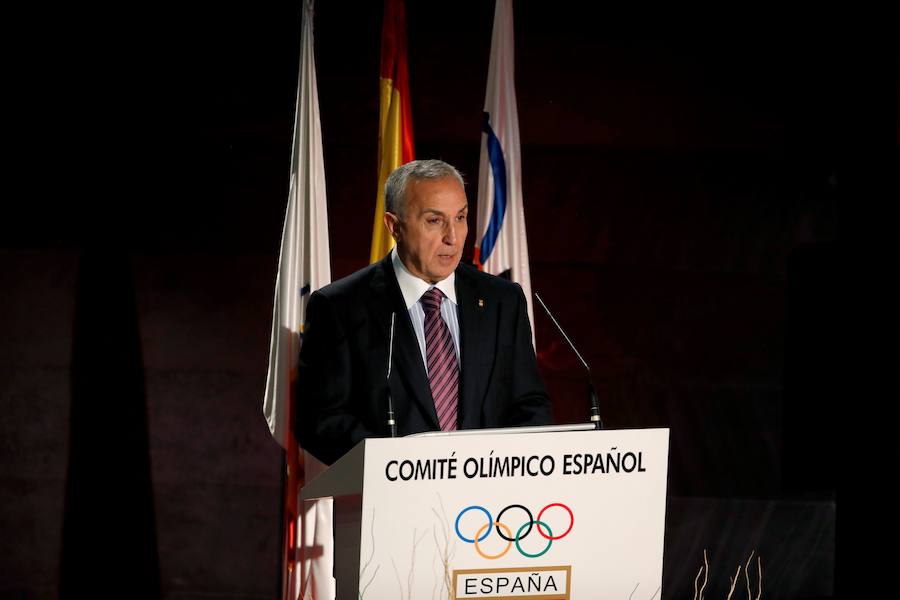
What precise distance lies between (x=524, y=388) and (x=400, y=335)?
36 cm

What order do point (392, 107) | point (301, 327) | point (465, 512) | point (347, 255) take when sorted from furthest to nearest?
point (347, 255) < point (392, 107) < point (301, 327) < point (465, 512)

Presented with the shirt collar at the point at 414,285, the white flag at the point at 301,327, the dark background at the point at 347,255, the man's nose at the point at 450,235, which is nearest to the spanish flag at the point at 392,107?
the white flag at the point at 301,327

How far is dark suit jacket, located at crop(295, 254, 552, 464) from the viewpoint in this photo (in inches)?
93.7

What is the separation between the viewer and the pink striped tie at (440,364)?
2.43 meters

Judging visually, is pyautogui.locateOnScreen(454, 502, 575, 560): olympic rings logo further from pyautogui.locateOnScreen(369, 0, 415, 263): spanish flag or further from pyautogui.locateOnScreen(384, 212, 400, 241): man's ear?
pyautogui.locateOnScreen(369, 0, 415, 263): spanish flag

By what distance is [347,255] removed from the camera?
405 centimetres

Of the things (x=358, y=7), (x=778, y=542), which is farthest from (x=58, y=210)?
(x=778, y=542)

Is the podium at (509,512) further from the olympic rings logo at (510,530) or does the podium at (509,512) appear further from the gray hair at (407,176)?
the gray hair at (407,176)

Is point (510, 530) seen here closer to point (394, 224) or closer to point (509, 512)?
point (509, 512)

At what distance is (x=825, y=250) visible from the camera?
3.98m

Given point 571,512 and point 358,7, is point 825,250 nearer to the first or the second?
point 358,7

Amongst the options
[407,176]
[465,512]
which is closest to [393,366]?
[407,176]

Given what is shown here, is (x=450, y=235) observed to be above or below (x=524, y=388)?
Result: above

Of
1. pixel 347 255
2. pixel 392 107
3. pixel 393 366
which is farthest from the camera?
pixel 347 255
